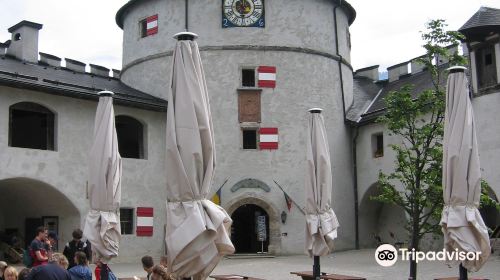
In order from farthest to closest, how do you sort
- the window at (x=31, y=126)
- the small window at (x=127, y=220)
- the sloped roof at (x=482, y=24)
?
the small window at (x=127, y=220) → the sloped roof at (x=482, y=24) → the window at (x=31, y=126)

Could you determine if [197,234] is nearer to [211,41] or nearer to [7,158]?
[7,158]

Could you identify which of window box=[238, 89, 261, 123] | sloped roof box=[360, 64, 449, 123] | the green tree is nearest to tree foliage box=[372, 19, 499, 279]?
the green tree

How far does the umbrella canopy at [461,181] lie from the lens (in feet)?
32.1

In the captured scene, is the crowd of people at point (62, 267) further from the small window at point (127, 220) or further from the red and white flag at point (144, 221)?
the red and white flag at point (144, 221)

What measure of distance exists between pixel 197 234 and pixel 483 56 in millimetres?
17576

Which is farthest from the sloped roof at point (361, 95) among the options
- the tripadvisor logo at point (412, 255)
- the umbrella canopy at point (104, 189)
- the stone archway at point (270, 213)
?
the umbrella canopy at point (104, 189)

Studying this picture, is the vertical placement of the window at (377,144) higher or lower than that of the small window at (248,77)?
lower

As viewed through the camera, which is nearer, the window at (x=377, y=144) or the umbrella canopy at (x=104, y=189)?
the umbrella canopy at (x=104, y=189)

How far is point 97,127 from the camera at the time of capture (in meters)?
12.6

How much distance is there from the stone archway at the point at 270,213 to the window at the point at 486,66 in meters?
8.95

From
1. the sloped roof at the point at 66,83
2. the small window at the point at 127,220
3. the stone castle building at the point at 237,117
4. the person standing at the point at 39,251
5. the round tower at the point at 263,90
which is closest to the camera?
the person standing at the point at 39,251

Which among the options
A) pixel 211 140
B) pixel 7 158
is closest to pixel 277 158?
pixel 7 158

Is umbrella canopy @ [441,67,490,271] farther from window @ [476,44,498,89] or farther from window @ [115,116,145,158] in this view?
window @ [115,116,145,158]

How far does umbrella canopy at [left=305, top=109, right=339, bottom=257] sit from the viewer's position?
13.3 meters
